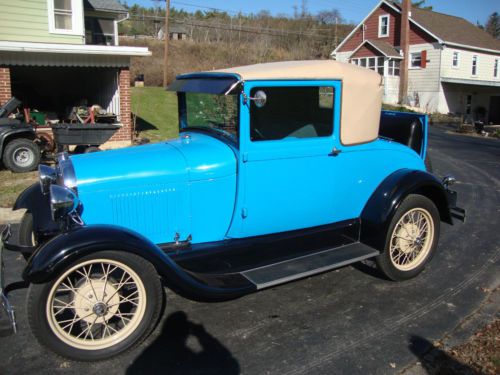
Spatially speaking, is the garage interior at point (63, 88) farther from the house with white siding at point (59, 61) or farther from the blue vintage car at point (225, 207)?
the blue vintage car at point (225, 207)

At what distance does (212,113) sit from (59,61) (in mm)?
10143

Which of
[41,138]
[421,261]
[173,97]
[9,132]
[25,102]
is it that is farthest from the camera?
[173,97]

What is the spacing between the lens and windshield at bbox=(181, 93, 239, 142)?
11.7ft

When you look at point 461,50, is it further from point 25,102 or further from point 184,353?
point 184,353

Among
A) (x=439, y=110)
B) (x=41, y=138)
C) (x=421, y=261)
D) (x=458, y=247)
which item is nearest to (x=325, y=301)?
(x=421, y=261)

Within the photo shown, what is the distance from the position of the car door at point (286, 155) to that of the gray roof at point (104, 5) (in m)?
19.4

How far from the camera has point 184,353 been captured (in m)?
3.02

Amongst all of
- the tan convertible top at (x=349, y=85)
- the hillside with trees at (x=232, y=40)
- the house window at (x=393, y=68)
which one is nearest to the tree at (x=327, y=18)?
the hillside with trees at (x=232, y=40)

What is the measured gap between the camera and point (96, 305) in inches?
115

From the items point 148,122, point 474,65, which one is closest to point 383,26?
point 474,65

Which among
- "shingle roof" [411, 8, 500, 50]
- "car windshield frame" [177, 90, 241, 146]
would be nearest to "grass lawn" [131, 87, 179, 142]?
"car windshield frame" [177, 90, 241, 146]

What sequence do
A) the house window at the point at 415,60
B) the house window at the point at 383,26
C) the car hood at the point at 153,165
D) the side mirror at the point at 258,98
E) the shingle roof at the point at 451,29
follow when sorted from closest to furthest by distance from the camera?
the car hood at the point at 153,165 < the side mirror at the point at 258,98 < the shingle roof at the point at 451,29 < the house window at the point at 415,60 < the house window at the point at 383,26

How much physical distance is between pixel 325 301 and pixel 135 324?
1671mm

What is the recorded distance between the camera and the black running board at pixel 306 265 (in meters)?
3.36
